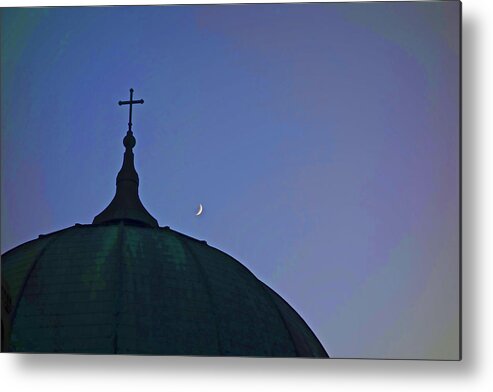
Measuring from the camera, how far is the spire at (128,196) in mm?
5098

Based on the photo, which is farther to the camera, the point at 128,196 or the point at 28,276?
the point at 28,276

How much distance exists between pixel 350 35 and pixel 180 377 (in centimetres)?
154

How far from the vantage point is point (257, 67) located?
516 centimetres

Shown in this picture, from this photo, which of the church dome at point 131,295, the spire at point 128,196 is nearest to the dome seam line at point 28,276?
the church dome at point 131,295

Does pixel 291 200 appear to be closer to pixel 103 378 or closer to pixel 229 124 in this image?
pixel 229 124

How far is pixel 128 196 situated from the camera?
200 inches

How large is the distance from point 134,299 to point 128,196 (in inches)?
16.4

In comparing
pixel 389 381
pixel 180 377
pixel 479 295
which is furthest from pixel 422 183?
pixel 180 377

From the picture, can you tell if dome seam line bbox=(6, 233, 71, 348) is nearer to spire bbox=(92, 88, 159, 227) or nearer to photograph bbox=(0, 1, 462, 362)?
photograph bbox=(0, 1, 462, 362)

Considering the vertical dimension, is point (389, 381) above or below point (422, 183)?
below

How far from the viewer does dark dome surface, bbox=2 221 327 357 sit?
509 centimetres

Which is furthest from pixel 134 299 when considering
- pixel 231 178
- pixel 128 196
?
pixel 231 178

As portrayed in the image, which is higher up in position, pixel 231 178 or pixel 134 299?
pixel 231 178

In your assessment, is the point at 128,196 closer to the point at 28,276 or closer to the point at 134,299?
the point at 134,299
